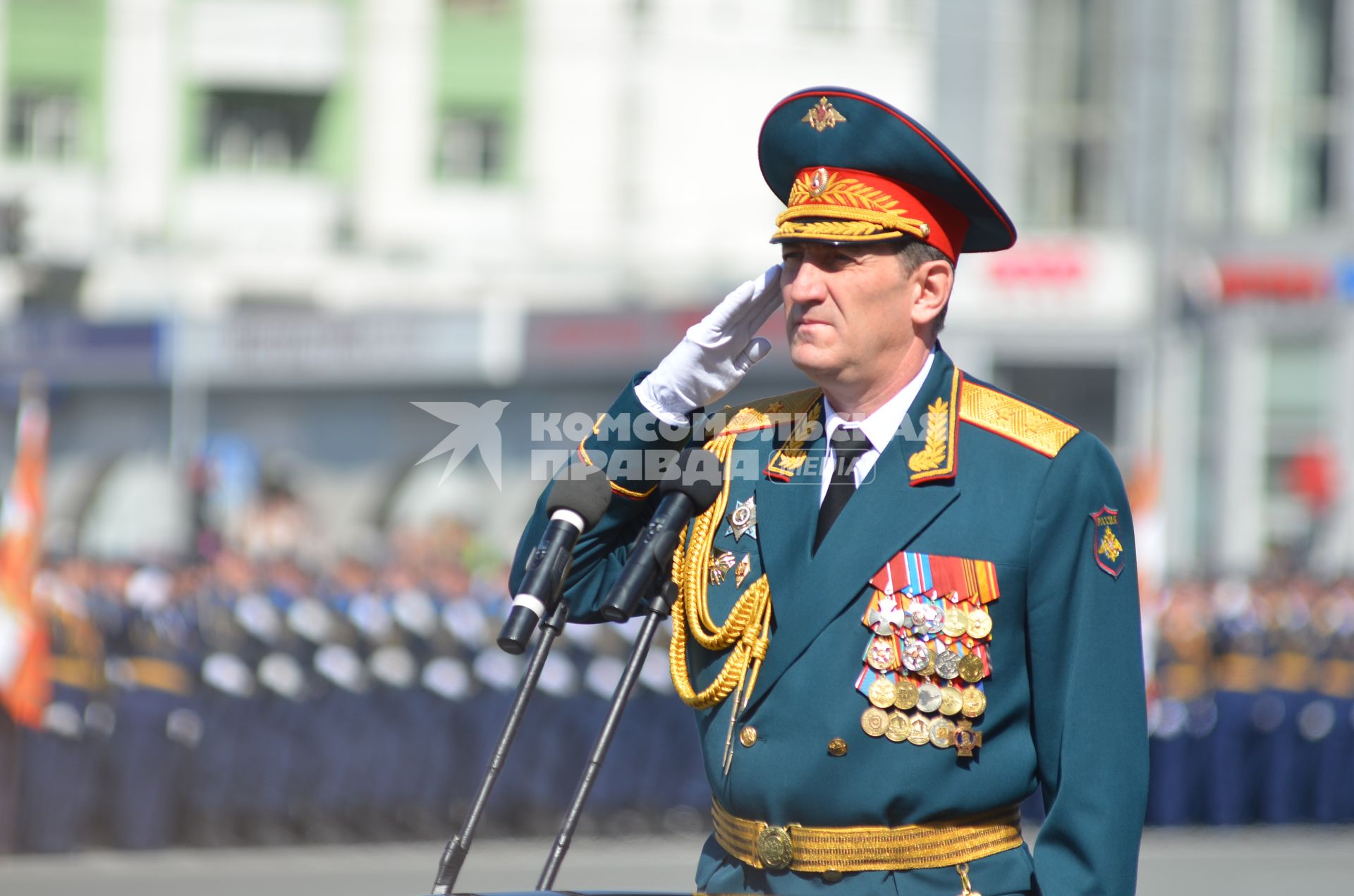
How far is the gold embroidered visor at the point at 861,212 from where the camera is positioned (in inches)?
112

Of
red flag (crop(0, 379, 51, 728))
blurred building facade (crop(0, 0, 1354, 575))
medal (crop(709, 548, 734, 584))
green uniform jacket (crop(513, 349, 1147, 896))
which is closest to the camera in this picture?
green uniform jacket (crop(513, 349, 1147, 896))

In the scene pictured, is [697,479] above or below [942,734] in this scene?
above

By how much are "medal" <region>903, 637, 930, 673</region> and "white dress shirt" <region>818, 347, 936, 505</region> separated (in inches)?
11.0

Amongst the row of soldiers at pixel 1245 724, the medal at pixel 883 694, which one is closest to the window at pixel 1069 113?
the row of soldiers at pixel 1245 724

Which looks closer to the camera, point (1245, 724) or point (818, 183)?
point (818, 183)

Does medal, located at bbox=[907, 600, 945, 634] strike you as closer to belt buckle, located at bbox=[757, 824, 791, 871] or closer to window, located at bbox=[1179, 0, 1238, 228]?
belt buckle, located at bbox=[757, 824, 791, 871]

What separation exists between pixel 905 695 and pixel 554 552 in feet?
1.86

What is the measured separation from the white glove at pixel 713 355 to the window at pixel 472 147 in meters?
22.6

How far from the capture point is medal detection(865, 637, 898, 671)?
2.79 meters

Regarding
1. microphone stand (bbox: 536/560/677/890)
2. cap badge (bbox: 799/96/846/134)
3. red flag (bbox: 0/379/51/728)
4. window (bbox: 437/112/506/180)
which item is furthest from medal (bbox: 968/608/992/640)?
window (bbox: 437/112/506/180)

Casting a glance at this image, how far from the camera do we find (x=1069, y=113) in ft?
78.5

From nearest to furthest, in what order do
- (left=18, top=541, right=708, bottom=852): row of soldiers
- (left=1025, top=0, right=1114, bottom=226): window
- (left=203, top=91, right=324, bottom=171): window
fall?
(left=18, top=541, right=708, bottom=852): row of soldiers → (left=1025, top=0, right=1114, bottom=226): window → (left=203, top=91, right=324, bottom=171): window

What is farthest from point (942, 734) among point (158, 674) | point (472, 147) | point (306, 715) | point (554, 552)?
point (472, 147)

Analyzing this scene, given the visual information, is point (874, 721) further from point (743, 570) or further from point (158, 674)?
point (158, 674)
